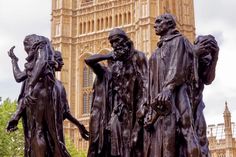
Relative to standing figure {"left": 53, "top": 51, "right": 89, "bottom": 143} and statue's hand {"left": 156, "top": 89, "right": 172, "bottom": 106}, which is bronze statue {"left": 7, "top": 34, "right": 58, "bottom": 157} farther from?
statue's hand {"left": 156, "top": 89, "right": 172, "bottom": 106}

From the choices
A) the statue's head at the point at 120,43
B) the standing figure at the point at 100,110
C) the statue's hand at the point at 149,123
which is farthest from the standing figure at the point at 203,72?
the standing figure at the point at 100,110

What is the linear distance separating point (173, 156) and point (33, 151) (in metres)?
1.99

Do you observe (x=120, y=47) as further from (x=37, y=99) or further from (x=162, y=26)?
(x=37, y=99)

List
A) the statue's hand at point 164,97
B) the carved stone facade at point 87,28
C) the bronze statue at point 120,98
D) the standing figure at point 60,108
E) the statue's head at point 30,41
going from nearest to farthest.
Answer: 1. the statue's hand at point 164,97
2. the bronze statue at point 120,98
3. the statue's head at point 30,41
4. the standing figure at point 60,108
5. the carved stone facade at point 87,28

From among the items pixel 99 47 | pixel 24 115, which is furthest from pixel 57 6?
pixel 24 115

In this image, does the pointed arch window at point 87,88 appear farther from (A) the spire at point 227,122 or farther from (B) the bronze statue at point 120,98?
(B) the bronze statue at point 120,98

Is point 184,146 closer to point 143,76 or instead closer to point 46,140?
point 143,76

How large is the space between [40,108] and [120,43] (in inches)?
50.9

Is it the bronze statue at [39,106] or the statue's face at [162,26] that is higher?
the statue's face at [162,26]

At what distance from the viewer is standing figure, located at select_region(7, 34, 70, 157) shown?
6.69 m

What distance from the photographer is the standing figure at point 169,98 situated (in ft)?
18.0

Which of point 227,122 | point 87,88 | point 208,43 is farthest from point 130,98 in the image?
point 87,88

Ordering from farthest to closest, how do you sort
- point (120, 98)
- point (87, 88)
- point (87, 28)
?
point (87, 28), point (87, 88), point (120, 98)

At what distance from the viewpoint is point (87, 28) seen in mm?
56875
